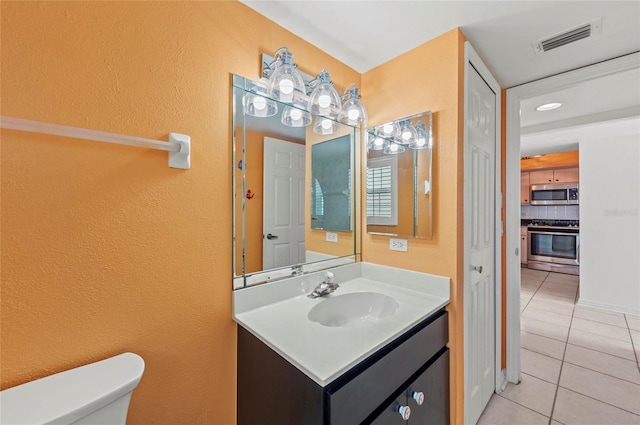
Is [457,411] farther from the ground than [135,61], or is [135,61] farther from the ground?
[135,61]

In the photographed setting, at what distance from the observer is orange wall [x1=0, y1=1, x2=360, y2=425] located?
2.33ft

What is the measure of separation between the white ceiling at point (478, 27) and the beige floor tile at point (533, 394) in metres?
2.20

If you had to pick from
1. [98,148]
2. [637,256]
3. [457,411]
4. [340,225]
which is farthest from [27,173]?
[637,256]

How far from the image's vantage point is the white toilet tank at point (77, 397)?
608mm

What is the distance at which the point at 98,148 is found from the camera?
2.68ft

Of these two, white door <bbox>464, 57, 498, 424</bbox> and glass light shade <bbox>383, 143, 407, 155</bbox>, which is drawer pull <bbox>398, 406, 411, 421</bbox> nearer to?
white door <bbox>464, 57, 498, 424</bbox>

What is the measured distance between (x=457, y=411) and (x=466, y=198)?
1.11 metres

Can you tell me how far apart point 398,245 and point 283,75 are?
1.10 meters

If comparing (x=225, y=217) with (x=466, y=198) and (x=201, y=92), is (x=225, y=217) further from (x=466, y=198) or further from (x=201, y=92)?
(x=466, y=198)

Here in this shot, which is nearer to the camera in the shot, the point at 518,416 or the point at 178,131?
the point at 178,131

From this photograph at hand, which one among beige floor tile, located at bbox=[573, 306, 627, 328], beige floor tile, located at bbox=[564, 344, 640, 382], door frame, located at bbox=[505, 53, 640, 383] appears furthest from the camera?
beige floor tile, located at bbox=[573, 306, 627, 328]

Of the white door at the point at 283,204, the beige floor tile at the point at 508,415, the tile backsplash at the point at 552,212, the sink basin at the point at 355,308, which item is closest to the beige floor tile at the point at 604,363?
the beige floor tile at the point at 508,415

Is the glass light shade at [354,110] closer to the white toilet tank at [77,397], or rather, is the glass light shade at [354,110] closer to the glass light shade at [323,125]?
the glass light shade at [323,125]

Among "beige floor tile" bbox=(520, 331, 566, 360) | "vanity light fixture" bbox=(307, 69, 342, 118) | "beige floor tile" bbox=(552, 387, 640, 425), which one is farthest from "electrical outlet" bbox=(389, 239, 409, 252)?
"beige floor tile" bbox=(520, 331, 566, 360)
